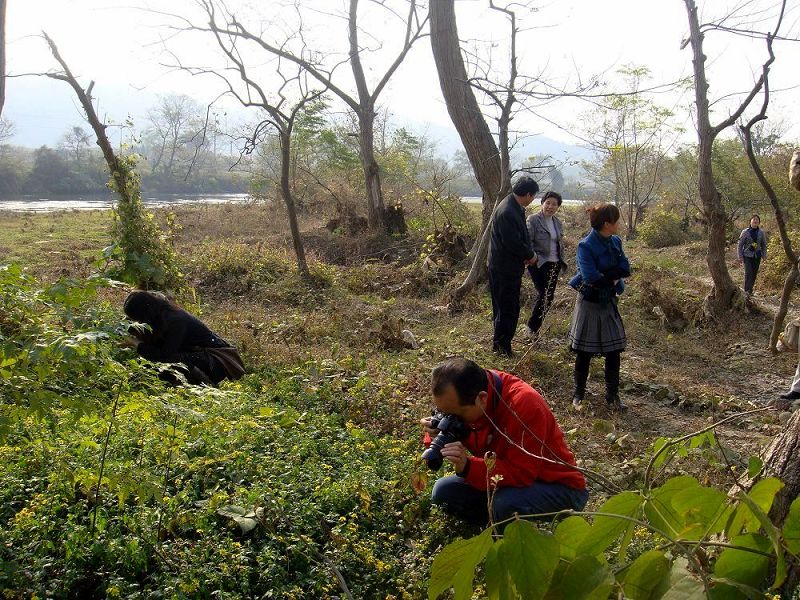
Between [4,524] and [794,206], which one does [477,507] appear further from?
[794,206]

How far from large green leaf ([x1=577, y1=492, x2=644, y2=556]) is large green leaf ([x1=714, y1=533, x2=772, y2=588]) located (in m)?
0.12

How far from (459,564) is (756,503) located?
0.43 metres

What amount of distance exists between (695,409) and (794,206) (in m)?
14.5

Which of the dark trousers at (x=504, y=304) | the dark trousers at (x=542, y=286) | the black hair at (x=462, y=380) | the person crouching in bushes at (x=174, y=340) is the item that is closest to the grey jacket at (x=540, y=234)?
the dark trousers at (x=542, y=286)

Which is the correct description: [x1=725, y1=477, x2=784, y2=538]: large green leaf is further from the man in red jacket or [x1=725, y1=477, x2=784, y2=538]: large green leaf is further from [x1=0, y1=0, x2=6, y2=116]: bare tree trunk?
[x1=0, y1=0, x2=6, y2=116]: bare tree trunk

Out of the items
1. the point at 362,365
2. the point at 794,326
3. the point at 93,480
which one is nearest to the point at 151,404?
the point at 93,480

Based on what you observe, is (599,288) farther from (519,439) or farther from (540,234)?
(519,439)

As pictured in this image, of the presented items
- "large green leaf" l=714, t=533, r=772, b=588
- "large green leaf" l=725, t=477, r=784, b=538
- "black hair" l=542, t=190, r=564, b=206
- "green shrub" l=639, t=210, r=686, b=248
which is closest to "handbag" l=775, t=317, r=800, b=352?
"black hair" l=542, t=190, r=564, b=206

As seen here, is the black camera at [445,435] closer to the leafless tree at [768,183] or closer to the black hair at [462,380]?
the black hair at [462,380]

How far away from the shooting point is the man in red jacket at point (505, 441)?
2.88 meters

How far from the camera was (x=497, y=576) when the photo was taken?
759mm

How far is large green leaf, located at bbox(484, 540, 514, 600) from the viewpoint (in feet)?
2.48

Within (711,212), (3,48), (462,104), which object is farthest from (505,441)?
(3,48)

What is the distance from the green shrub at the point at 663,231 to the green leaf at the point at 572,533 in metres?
19.8
